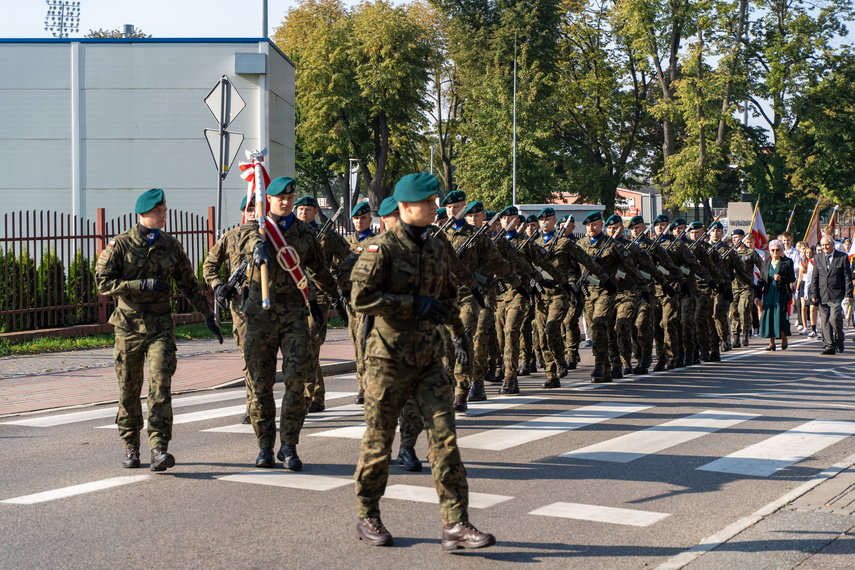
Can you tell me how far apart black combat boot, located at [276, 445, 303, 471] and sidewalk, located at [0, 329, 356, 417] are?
428 centimetres

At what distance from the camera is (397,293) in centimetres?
543

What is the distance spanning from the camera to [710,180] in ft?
150

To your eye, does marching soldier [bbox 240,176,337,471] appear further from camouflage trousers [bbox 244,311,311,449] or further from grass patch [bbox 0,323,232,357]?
grass patch [bbox 0,323,232,357]

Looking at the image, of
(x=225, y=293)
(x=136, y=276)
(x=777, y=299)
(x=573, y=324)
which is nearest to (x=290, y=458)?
(x=225, y=293)

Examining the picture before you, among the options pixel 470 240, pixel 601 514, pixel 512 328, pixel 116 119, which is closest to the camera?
pixel 601 514

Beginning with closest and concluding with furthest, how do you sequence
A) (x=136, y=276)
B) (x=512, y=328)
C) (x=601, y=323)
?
1. (x=136, y=276)
2. (x=512, y=328)
3. (x=601, y=323)

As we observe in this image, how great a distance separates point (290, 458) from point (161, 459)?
932 mm

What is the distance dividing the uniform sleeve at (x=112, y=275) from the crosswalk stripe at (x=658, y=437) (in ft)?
11.6

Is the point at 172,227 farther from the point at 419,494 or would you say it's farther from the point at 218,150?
the point at 419,494

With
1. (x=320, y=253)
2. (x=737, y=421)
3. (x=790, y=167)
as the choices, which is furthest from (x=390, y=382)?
(x=790, y=167)

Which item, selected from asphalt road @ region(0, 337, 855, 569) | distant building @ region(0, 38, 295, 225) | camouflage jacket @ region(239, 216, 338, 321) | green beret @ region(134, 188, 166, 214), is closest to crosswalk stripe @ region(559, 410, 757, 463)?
asphalt road @ region(0, 337, 855, 569)

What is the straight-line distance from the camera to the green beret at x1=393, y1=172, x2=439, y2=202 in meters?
5.31

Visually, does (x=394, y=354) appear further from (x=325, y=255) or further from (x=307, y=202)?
(x=307, y=202)

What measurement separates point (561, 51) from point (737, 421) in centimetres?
4308
